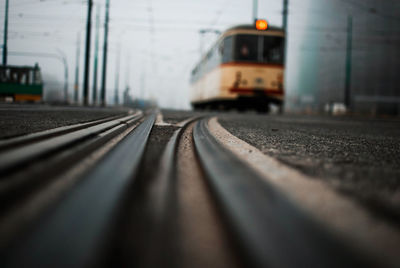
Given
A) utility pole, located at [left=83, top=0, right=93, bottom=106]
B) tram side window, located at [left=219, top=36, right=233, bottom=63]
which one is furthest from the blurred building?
utility pole, located at [left=83, top=0, right=93, bottom=106]

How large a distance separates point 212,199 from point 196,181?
23 cm

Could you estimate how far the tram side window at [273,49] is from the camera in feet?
41.8

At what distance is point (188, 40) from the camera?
1219 inches

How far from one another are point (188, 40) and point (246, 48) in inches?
755

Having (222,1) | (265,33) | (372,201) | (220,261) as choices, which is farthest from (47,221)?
(222,1)

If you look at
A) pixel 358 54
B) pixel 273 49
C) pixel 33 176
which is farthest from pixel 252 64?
pixel 358 54

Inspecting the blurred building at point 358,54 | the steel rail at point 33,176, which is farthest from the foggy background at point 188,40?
the steel rail at point 33,176

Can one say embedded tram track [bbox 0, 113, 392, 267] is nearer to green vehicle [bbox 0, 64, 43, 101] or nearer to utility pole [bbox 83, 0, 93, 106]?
utility pole [bbox 83, 0, 93, 106]

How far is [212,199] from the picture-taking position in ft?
3.43

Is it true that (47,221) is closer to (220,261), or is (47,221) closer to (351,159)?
(220,261)

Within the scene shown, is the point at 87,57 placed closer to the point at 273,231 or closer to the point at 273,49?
the point at 273,49

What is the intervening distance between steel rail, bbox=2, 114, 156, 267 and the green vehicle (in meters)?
21.2

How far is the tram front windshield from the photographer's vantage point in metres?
12.7

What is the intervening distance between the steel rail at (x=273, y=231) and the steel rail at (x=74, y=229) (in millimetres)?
272
